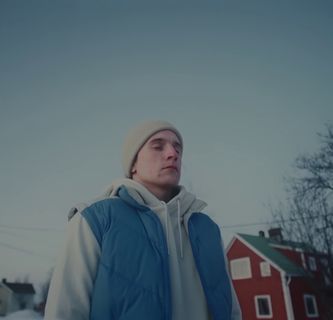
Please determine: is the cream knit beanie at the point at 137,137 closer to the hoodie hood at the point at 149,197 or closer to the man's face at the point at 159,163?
the man's face at the point at 159,163

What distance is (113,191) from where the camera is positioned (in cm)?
196

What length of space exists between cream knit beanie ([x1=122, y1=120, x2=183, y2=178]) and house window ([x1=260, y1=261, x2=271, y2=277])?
2432 centimetres

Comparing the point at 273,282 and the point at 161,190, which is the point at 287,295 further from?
the point at 161,190

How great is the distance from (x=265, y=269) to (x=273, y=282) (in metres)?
1.15

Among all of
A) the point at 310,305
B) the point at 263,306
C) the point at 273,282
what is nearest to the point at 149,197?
the point at 273,282

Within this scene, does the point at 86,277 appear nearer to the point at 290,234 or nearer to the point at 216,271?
the point at 216,271

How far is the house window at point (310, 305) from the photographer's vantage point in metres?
21.9

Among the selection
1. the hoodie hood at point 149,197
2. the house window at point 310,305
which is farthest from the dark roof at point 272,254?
the hoodie hood at point 149,197

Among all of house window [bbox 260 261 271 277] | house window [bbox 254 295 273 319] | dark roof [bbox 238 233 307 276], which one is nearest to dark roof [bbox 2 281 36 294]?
dark roof [bbox 238 233 307 276]

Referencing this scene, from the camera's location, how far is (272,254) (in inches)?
987

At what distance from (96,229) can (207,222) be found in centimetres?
91

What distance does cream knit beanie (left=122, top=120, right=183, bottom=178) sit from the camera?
2252 millimetres

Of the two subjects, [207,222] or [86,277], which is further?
[207,222]

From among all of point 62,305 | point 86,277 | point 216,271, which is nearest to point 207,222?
point 216,271
